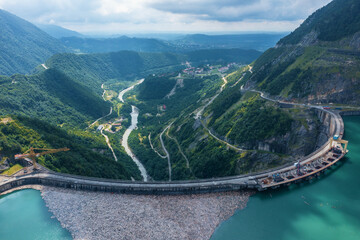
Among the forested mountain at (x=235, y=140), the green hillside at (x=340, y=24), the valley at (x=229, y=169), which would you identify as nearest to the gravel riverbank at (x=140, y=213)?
the valley at (x=229, y=169)

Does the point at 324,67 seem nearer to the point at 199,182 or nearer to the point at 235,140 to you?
the point at 235,140

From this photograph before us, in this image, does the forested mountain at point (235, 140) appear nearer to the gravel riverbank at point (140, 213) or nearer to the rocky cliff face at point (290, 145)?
the rocky cliff face at point (290, 145)

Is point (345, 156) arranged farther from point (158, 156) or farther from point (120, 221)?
point (158, 156)

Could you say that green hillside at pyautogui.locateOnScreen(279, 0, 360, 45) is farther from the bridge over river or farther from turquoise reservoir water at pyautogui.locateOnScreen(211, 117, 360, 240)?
turquoise reservoir water at pyautogui.locateOnScreen(211, 117, 360, 240)

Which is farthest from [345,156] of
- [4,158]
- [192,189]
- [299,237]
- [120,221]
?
[4,158]

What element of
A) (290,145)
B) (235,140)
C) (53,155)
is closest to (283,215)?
(290,145)

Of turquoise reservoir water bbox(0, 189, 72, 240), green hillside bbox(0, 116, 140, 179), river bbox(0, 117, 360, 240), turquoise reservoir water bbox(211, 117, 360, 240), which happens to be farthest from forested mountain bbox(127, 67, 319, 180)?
turquoise reservoir water bbox(0, 189, 72, 240)
